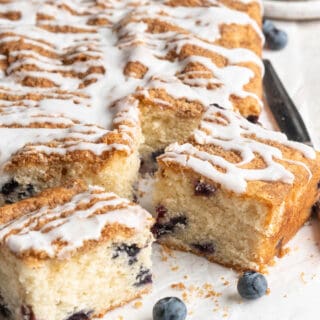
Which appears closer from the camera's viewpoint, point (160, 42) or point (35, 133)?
point (35, 133)

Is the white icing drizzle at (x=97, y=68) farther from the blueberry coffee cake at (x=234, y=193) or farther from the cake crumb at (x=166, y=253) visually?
the cake crumb at (x=166, y=253)

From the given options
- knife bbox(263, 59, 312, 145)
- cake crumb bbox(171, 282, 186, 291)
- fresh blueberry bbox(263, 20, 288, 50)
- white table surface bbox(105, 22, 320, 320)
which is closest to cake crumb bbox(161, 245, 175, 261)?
white table surface bbox(105, 22, 320, 320)

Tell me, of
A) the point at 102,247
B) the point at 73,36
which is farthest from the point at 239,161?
the point at 73,36

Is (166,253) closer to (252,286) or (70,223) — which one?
(252,286)

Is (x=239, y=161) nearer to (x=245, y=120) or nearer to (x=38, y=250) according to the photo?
(x=245, y=120)

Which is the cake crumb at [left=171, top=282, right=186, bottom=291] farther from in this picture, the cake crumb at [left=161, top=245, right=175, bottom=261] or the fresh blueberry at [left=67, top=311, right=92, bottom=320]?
the fresh blueberry at [left=67, top=311, right=92, bottom=320]

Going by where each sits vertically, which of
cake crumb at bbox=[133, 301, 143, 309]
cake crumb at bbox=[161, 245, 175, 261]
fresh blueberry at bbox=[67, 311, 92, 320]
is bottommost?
cake crumb at bbox=[161, 245, 175, 261]
